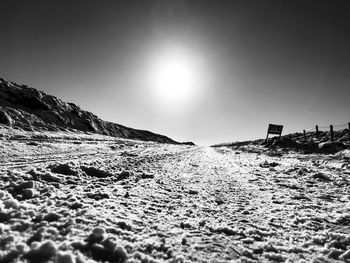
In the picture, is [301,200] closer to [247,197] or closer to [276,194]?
[276,194]

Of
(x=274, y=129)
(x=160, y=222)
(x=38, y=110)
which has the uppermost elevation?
(x=38, y=110)

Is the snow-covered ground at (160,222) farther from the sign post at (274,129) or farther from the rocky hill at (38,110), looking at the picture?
the rocky hill at (38,110)

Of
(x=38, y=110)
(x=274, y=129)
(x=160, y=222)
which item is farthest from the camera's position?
(x=38, y=110)

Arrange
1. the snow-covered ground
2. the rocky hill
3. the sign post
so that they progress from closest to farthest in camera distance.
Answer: the snow-covered ground
the sign post
the rocky hill

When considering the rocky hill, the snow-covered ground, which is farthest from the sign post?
the rocky hill

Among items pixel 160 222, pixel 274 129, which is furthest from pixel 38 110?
pixel 160 222

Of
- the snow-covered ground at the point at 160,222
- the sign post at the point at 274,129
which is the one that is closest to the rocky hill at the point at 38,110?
the sign post at the point at 274,129

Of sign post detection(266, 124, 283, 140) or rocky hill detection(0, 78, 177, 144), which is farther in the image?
rocky hill detection(0, 78, 177, 144)

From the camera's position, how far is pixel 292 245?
3170 millimetres

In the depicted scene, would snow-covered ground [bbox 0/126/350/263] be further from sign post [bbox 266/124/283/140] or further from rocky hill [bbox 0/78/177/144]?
rocky hill [bbox 0/78/177/144]

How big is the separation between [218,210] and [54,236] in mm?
3166

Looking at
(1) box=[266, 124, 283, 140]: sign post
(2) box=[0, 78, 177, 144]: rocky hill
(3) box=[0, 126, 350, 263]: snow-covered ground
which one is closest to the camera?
(3) box=[0, 126, 350, 263]: snow-covered ground

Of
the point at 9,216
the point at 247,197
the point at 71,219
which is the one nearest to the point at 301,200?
the point at 247,197

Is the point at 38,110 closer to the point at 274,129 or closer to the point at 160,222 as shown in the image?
the point at 274,129
